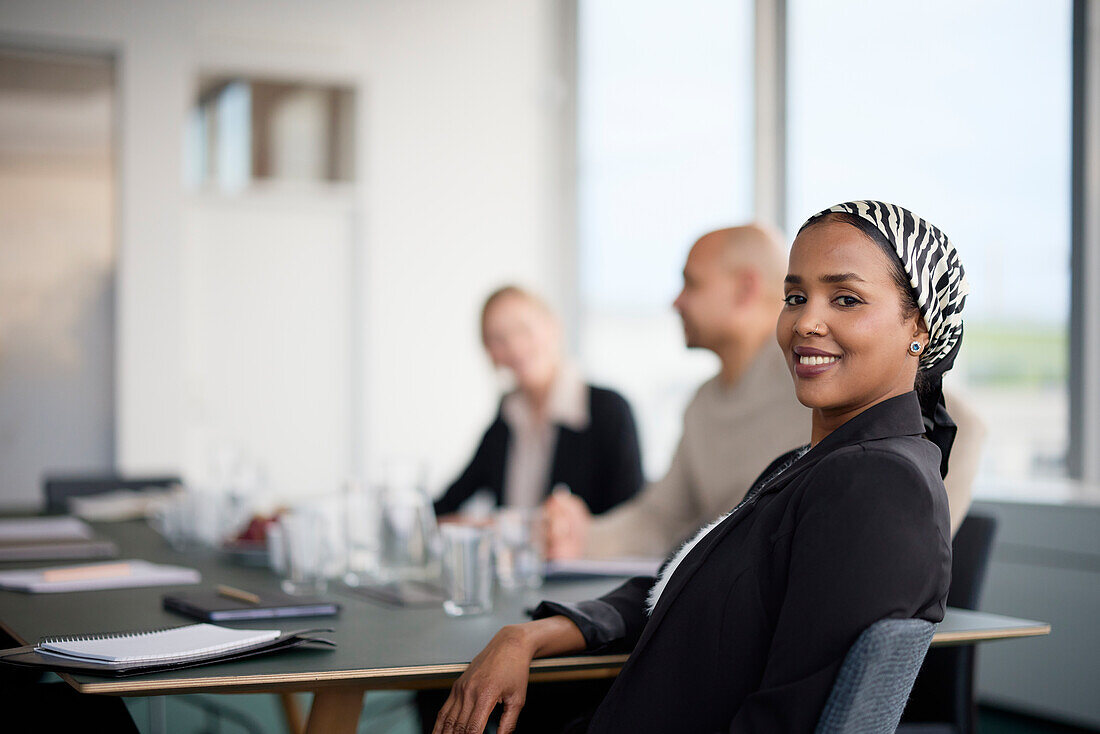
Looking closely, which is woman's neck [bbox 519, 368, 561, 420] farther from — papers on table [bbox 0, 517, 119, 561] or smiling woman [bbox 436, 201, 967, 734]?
smiling woman [bbox 436, 201, 967, 734]

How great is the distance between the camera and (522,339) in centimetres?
342

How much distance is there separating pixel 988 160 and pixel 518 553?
3059 mm

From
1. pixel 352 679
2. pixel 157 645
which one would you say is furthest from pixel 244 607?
pixel 352 679

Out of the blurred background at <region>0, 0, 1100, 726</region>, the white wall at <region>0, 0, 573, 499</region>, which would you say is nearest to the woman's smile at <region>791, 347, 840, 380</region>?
the blurred background at <region>0, 0, 1100, 726</region>

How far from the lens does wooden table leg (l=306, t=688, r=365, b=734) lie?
4.88ft

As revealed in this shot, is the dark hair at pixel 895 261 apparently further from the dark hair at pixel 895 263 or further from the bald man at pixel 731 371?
the bald man at pixel 731 371

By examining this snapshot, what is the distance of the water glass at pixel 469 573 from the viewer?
71.1 inches

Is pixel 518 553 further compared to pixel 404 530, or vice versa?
pixel 404 530

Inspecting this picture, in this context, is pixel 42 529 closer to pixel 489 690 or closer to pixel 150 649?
pixel 150 649

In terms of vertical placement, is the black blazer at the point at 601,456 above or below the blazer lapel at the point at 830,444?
below

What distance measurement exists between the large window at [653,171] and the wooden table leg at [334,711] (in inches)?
168

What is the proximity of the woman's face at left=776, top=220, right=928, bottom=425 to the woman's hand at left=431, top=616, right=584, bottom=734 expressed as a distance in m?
0.47

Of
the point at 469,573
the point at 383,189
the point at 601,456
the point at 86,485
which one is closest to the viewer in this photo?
the point at 469,573

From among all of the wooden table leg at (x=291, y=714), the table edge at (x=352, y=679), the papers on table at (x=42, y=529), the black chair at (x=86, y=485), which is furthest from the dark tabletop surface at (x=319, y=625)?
the black chair at (x=86, y=485)
